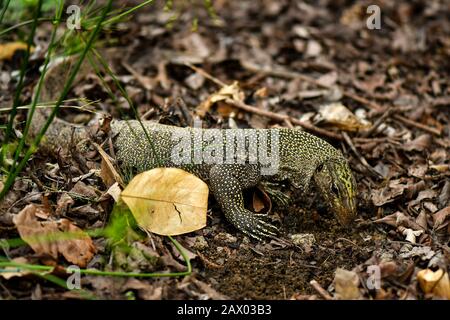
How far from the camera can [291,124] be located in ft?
26.2

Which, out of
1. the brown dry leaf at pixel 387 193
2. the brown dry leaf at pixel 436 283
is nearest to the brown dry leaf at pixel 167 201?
the brown dry leaf at pixel 436 283

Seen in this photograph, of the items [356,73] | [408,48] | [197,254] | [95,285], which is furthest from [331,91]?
[95,285]

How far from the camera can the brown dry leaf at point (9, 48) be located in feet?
29.8

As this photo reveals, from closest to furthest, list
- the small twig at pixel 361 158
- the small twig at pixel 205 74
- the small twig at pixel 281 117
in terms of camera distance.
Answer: the small twig at pixel 361 158, the small twig at pixel 281 117, the small twig at pixel 205 74

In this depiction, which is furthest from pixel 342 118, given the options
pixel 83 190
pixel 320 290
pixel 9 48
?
pixel 9 48

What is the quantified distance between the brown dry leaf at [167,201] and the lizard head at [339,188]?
154cm

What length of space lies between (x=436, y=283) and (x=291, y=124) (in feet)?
11.2

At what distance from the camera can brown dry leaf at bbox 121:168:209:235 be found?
5.44 metres

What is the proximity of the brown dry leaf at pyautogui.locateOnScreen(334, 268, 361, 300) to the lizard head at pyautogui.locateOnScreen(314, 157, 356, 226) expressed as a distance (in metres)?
1.29

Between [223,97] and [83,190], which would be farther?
[223,97]

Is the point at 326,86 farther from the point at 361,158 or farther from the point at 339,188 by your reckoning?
the point at 339,188

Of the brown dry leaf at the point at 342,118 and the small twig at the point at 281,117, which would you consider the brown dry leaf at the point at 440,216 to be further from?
the brown dry leaf at the point at 342,118
